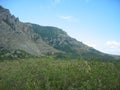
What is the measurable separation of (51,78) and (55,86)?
1.43 m

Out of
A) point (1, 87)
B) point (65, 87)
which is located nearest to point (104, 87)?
point (65, 87)

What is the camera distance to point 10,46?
191750 millimetres

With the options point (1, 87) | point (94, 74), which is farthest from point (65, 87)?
point (1, 87)

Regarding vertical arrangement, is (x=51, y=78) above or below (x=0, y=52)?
above

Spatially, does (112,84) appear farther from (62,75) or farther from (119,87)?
(62,75)

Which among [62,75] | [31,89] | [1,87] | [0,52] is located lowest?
[0,52]

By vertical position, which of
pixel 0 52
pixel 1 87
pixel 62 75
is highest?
pixel 62 75

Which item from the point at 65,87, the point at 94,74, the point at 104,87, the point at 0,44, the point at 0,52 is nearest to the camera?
the point at 104,87

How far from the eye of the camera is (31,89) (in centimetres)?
914

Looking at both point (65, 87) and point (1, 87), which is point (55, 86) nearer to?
point (65, 87)

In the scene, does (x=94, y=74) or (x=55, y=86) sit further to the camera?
(x=94, y=74)

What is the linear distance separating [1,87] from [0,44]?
605ft

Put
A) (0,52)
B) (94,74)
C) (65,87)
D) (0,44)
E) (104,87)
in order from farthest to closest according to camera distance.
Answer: (0,44)
(0,52)
(94,74)
(65,87)
(104,87)

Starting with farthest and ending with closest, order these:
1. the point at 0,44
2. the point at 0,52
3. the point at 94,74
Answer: the point at 0,44 < the point at 0,52 < the point at 94,74
